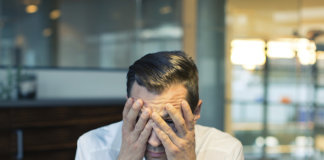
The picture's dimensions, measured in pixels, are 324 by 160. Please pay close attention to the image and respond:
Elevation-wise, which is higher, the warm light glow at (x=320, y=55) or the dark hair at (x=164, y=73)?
the dark hair at (x=164, y=73)

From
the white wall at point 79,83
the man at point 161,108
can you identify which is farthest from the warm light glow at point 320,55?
the man at point 161,108

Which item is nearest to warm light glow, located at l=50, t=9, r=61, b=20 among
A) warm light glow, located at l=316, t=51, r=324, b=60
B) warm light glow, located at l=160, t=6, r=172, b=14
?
warm light glow, located at l=160, t=6, r=172, b=14

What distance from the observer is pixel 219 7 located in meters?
3.67

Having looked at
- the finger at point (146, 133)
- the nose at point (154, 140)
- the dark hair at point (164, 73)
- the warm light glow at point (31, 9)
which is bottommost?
the nose at point (154, 140)

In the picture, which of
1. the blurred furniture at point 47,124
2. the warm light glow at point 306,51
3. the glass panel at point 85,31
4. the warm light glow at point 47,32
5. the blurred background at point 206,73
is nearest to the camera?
the blurred furniture at point 47,124

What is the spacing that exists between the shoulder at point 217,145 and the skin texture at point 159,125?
21 centimetres

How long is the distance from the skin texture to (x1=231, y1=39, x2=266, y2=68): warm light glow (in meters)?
2.32

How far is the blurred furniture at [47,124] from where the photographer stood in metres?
3.40

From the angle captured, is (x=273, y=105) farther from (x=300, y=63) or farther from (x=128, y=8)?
(x=128, y=8)

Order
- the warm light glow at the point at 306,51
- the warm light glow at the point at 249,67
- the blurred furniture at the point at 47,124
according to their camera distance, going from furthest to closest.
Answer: the warm light glow at the point at 306,51
the warm light glow at the point at 249,67
the blurred furniture at the point at 47,124

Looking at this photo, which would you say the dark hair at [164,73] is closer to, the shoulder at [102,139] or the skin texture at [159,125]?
the skin texture at [159,125]

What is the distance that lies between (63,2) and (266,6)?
2.03 m

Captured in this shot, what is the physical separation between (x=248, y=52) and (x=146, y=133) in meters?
2.49

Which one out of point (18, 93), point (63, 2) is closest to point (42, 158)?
point (18, 93)
